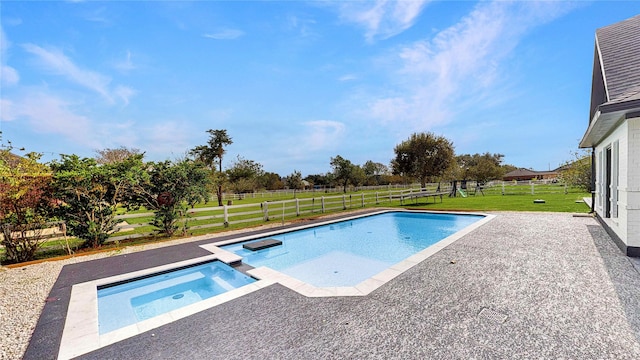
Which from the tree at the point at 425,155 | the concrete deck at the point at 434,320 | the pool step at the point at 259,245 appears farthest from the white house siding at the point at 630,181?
the tree at the point at 425,155

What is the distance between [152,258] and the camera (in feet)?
19.7

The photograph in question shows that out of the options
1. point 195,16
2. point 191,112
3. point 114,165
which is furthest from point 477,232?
point 191,112

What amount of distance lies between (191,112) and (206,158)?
7.07 meters

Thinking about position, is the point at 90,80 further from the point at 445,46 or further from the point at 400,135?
the point at 400,135

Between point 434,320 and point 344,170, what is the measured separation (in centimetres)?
3935

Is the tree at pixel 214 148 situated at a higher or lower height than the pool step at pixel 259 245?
higher

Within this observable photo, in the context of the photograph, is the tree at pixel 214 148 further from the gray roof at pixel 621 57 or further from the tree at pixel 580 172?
the tree at pixel 580 172

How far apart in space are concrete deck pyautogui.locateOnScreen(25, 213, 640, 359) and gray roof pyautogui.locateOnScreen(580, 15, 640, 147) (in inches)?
→ 103

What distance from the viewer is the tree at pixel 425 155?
88.9 feet

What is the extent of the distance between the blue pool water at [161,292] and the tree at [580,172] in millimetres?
20200

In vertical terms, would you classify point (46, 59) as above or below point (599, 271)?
above

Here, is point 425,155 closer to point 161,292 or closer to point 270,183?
A: point 161,292

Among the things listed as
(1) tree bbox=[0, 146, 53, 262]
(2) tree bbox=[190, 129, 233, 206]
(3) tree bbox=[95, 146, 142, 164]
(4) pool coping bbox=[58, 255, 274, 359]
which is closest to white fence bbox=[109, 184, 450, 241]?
(1) tree bbox=[0, 146, 53, 262]

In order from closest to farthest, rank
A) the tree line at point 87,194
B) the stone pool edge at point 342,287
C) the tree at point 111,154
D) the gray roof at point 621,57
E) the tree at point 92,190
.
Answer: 1. the stone pool edge at point 342,287
2. the gray roof at point 621,57
3. the tree line at point 87,194
4. the tree at point 92,190
5. the tree at point 111,154
